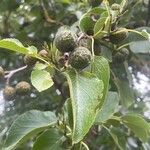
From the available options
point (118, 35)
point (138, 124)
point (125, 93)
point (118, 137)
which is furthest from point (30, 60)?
point (125, 93)

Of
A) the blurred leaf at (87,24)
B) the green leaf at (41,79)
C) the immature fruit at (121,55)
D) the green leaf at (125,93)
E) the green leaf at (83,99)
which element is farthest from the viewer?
the green leaf at (125,93)

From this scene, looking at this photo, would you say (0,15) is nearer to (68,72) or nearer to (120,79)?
(120,79)

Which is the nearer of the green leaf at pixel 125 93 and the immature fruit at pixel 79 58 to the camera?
the immature fruit at pixel 79 58

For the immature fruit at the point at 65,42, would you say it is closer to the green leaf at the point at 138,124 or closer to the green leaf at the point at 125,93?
the green leaf at the point at 138,124

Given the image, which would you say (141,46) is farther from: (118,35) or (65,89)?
(118,35)

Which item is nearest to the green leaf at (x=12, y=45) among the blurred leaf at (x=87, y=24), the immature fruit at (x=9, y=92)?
the blurred leaf at (x=87, y=24)

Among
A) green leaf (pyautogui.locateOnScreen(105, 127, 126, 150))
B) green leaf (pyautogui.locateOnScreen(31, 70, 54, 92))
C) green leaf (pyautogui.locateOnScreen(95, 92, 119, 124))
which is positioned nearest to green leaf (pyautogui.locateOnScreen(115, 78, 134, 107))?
green leaf (pyautogui.locateOnScreen(105, 127, 126, 150))

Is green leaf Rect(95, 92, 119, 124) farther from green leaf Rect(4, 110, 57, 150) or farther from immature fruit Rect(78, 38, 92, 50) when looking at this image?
immature fruit Rect(78, 38, 92, 50)
